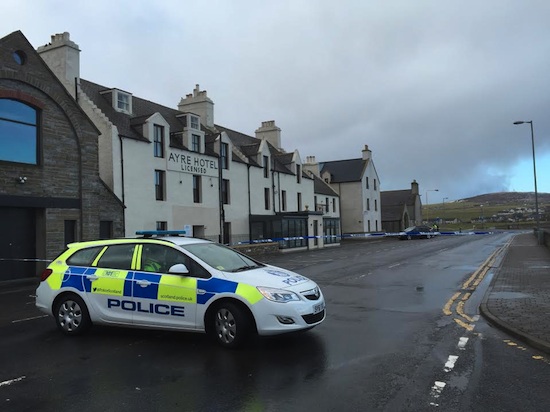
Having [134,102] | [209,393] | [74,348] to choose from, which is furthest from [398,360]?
[134,102]

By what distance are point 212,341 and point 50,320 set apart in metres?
4.39

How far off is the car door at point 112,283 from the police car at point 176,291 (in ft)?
0.05

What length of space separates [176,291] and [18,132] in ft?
47.1

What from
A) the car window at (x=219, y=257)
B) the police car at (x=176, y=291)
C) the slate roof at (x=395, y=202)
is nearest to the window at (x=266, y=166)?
the police car at (x=176, y=291)

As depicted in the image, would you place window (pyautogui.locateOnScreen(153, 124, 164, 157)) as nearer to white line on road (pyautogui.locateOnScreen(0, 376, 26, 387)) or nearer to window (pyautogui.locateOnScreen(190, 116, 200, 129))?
window (pyautogui.locateOnScreen(190, 116, 200, 129))

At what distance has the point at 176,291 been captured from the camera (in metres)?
7.11

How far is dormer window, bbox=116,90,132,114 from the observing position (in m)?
27.3

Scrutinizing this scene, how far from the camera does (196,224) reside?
98.7ft

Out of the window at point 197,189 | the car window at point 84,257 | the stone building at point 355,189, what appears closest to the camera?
the car window at point 84,257

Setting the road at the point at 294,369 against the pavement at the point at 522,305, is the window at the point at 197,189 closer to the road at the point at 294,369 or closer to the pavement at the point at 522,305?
the pavement at the point at 522,305

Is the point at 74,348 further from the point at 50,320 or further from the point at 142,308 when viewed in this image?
the point at 50,320

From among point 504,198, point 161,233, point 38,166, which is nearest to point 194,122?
point 38,166

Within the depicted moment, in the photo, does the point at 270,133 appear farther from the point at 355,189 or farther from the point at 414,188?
the point at 414,188

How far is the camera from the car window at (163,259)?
723 cm
